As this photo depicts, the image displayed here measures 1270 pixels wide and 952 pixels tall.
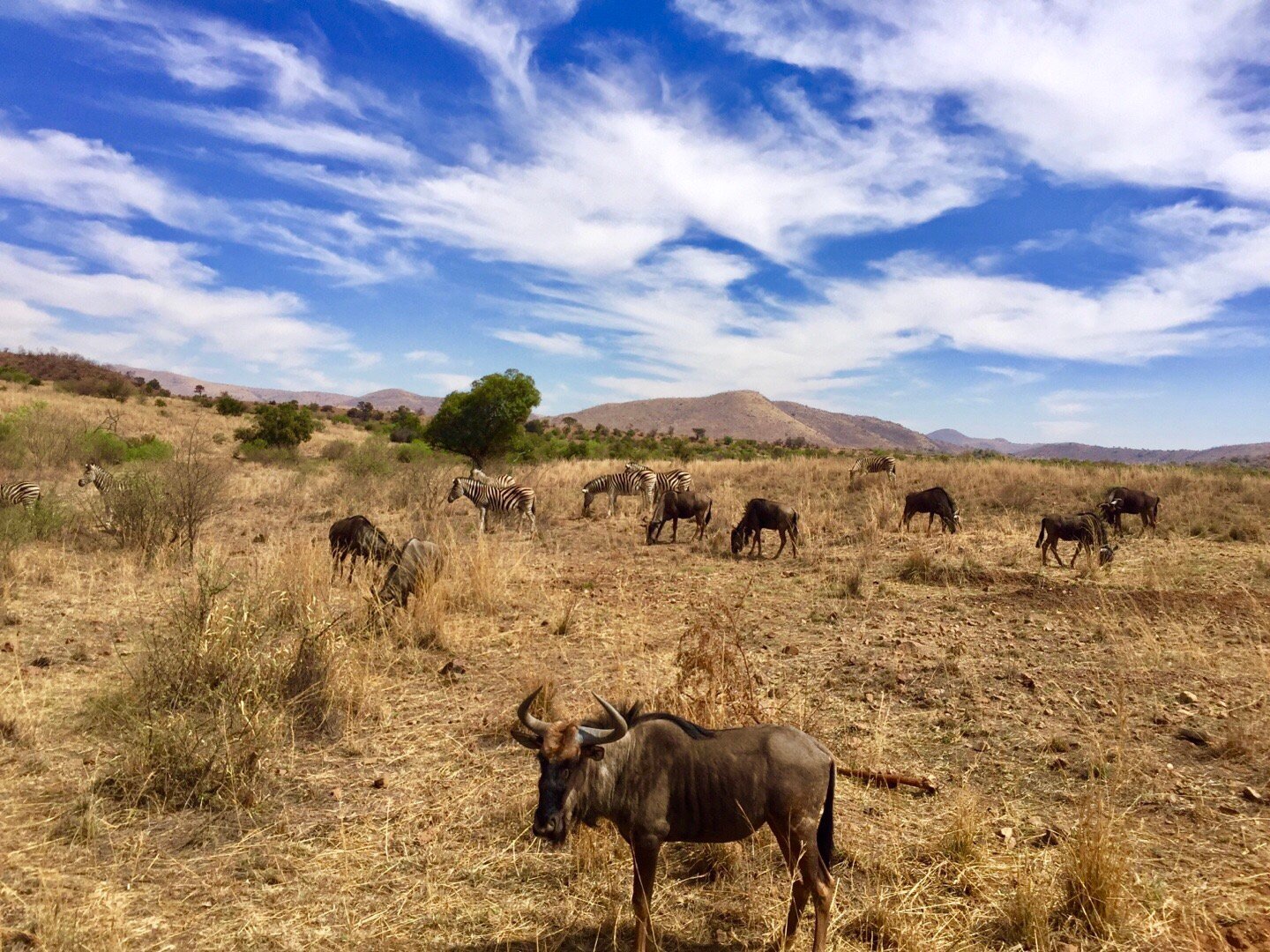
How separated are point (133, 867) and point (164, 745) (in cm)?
102

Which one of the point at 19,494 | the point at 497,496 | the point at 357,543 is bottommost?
the point at 19,494

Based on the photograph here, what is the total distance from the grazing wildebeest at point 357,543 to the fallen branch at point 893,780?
7.02m

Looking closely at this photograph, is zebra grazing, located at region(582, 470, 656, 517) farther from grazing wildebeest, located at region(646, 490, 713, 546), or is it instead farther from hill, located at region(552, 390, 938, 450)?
hill, located at region(552, 390, 938, 450)

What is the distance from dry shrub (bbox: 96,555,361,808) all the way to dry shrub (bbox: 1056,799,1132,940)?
5.01 m

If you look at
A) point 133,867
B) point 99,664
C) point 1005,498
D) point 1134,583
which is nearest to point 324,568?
point 99,664

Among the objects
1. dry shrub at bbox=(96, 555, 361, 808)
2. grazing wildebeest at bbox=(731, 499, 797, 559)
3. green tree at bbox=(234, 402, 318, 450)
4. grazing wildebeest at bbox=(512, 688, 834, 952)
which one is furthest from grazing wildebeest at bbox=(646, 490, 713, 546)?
green tree at bbox=(234, 402, 318, 450)

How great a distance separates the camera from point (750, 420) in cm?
15100

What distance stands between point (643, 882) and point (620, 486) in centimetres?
1786

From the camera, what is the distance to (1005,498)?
72.7 feet

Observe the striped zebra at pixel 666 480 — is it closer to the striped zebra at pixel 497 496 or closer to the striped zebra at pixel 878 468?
the striped zebra at pixel 497 496

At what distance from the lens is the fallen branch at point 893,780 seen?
504cm

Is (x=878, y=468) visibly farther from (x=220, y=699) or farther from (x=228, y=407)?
(x=228, y=407)

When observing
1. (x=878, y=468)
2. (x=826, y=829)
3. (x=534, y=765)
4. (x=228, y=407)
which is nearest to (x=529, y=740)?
(x=826, y=829)

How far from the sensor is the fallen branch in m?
5.04
